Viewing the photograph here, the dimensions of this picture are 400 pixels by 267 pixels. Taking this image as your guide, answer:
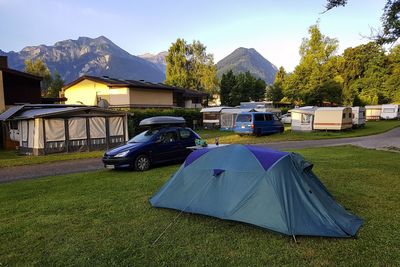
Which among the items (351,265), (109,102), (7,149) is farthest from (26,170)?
(109,102)

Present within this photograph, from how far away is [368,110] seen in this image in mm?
51281

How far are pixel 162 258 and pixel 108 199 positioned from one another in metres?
3.47

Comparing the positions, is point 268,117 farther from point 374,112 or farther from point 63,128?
point 374,112

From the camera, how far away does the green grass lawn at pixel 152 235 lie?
4.34 metres

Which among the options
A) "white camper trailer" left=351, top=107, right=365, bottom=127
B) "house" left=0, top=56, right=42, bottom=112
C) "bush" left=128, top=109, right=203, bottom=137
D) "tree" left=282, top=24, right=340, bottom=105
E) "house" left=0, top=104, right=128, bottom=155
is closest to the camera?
"house" left=0, top=104, right=128, bottom=155

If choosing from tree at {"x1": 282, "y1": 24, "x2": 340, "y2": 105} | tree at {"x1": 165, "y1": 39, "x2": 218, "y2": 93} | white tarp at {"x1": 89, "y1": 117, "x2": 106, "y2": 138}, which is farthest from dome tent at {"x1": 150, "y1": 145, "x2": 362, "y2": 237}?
tree at {"x1": 165, "y1": 39, "x2": 218, "y2": 93}

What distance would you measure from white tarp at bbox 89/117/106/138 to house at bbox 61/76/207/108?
1146 cm

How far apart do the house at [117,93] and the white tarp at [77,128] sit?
12.2 meters

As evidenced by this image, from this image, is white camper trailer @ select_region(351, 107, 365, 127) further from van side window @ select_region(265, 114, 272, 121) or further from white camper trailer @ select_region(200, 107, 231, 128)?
white camper trailer @ select_region(200, 107, 231, 128)

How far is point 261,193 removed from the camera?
17.1ft

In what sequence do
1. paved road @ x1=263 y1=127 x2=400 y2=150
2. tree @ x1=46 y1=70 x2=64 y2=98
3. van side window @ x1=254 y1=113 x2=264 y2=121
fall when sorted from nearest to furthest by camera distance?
paved road @ x1=263 y1=127 x2=400 y2=150
van side window @ x1=254 y1=113 x2=264 y2=121
tree @ x1=46 y1=70 x2=64 y2=98

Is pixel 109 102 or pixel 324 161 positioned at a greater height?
pixel 109 102

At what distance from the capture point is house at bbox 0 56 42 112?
24844mm

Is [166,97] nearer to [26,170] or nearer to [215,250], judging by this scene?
[26,170]
